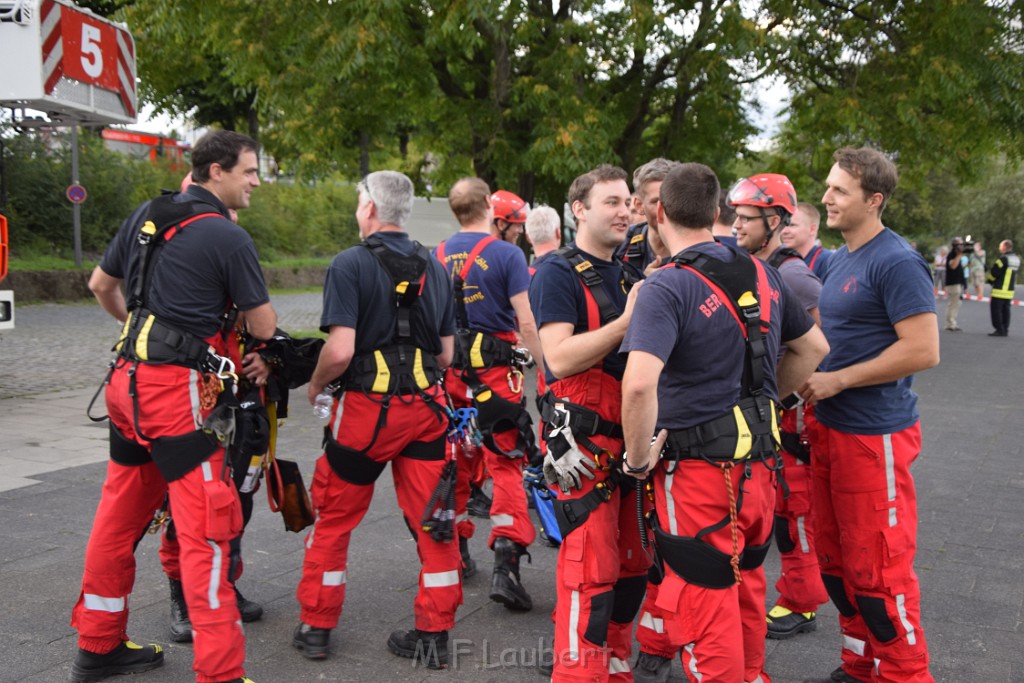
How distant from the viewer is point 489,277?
5562mm

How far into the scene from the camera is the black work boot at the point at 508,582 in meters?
4.71

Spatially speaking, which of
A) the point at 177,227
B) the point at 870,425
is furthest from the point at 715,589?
the point at 177,227

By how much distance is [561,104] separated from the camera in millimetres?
12242

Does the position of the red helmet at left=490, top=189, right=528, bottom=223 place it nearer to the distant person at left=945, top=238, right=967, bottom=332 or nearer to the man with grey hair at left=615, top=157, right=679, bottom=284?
the man with grey hair at left=615, top=157, right=679, bottom=284

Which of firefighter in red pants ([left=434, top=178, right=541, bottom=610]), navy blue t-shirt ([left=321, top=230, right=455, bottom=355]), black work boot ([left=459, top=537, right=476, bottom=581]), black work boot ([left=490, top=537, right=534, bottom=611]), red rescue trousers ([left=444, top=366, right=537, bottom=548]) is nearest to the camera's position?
navy blue t-shirt ([left=321, top=230, right=455, bottom=355])

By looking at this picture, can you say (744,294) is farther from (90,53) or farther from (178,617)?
(90,53)

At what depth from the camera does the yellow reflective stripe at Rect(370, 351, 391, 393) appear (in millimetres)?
4082

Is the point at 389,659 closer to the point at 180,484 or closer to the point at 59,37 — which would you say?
the point at 180,484

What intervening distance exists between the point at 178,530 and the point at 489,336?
2.50 meters

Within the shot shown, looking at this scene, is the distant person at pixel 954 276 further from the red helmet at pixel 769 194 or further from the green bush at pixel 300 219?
the green bush at pixel 300 219

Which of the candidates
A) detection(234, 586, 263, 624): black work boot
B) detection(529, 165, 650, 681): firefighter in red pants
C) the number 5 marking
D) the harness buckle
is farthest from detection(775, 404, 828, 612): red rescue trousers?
the number 5 marking

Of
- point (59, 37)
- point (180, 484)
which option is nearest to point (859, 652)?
point (180, 484)

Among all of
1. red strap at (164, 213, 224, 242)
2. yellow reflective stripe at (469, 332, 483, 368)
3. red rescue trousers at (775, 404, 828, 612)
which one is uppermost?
red strap at (164, 213, 224, 242)

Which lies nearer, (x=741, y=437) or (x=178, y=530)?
(x=741, y=437)
